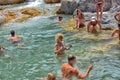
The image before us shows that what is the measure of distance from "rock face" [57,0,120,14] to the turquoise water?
7.32 metres

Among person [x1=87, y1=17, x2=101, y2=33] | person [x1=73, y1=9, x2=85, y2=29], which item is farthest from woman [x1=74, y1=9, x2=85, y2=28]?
person [x1=87, y1=17, x2=101, y2=33]

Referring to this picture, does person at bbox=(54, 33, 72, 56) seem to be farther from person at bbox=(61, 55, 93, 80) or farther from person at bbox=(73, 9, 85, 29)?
person at bbox=(73, 9, 85, 29)

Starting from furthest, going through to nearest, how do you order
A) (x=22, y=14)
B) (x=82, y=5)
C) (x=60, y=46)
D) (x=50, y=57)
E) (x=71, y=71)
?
(x=22, y=14) < (x=82, y=5) < (x=50, y=57) < (x=60, y=46) < (x=71, y=71)

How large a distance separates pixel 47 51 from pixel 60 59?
2265 mm

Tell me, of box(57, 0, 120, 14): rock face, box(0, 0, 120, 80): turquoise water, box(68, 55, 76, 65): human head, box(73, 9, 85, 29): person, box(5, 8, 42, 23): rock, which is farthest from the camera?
box(5, 8, 42, 23): rock

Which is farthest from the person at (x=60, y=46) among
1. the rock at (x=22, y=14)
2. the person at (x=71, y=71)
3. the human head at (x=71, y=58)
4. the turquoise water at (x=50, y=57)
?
the rock at (x=22, y=14)

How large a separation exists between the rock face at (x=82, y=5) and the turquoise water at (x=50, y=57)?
7.32 metres

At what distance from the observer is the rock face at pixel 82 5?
107ft

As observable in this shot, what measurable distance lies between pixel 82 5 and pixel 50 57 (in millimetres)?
15902

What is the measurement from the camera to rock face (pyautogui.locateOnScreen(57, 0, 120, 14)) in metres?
32.6

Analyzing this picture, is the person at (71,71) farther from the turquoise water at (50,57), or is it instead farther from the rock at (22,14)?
the rock at (22,14)

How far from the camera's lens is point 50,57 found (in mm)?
19062

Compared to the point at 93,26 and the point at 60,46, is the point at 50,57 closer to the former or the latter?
the point at 60,46

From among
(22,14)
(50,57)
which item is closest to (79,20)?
(50,57)
